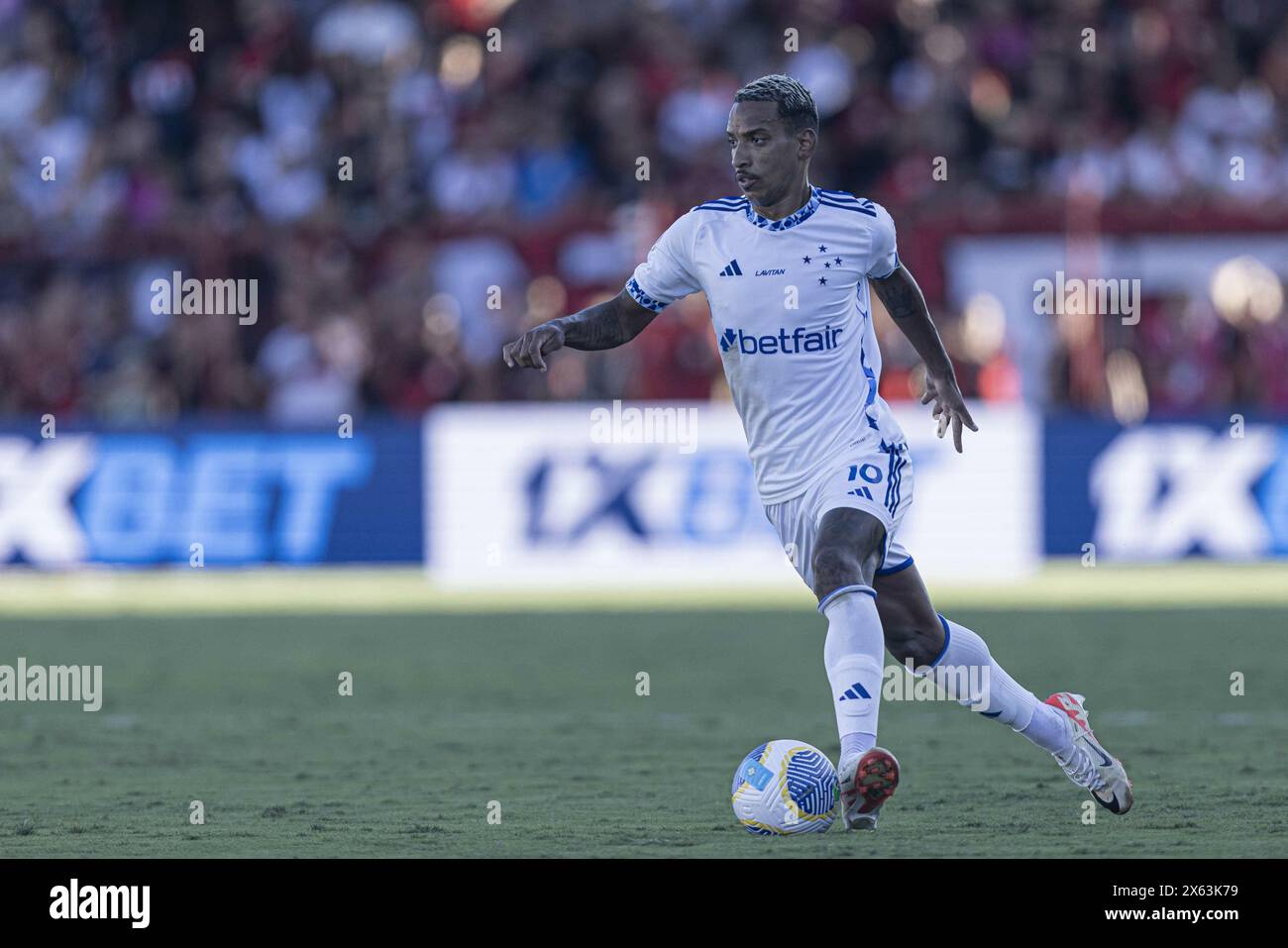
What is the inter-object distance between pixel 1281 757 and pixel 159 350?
12.6 meters

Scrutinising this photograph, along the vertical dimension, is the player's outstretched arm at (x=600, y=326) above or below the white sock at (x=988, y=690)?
above

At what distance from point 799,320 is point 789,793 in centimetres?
155

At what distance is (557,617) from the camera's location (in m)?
15.8

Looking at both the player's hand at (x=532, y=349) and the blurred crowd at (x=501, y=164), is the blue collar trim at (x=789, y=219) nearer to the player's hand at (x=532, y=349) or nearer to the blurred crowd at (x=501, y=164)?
the player's hand at (x=532, y=349)

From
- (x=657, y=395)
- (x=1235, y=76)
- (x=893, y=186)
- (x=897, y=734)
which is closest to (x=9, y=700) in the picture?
(x=897, y=734)

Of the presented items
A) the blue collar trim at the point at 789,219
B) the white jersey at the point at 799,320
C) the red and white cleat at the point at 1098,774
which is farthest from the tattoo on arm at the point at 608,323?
the red and white cleat at the point at 1098,774

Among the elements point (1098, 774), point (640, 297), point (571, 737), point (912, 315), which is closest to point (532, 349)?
point (640, 297)

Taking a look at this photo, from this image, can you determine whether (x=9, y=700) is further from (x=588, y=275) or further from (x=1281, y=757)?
(x=588, y=275)

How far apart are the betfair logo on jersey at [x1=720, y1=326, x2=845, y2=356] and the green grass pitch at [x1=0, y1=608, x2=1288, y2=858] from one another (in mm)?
1564

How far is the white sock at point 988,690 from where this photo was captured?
748 centimetres

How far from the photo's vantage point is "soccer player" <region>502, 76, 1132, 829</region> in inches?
290

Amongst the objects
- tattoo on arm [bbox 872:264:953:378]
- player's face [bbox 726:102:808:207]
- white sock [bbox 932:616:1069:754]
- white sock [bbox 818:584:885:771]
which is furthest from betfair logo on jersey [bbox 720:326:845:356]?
white sock [bbox 932:616:1069:754]

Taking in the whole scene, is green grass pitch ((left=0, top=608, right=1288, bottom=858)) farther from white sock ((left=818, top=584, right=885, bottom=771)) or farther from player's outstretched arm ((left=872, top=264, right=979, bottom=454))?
player's outstretched arm ((left=872, top=264, right=979, bottom=454))

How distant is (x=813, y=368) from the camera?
24.6 ft
